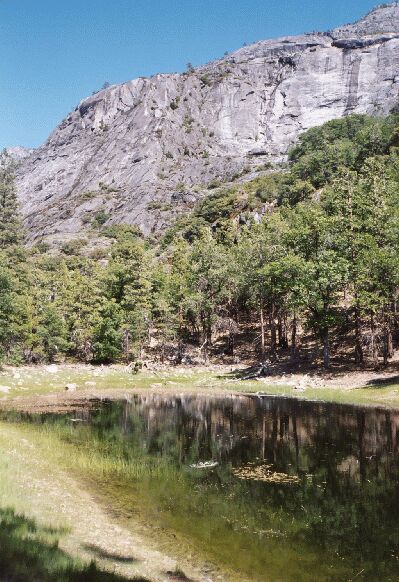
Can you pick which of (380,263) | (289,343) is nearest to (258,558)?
(380,263)

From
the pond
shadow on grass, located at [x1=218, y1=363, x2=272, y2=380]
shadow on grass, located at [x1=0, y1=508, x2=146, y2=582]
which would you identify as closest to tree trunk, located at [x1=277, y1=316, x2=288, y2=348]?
shadow on grass, located at [x1=218, y1=363, x2=272, y2=380]

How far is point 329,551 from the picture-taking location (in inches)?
532

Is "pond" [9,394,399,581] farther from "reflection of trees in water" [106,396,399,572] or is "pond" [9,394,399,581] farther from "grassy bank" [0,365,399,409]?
"grassy bank" [0,365,399,409]

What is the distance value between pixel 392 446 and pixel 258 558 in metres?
15.9

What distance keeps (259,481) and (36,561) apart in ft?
38.5

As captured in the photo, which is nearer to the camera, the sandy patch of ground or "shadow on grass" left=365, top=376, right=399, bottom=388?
the sandy patch of ground

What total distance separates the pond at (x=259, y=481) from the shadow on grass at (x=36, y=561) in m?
3.53

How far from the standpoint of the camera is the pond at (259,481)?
13.3 metres

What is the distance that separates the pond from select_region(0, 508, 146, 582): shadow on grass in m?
3.53

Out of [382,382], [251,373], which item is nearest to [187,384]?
[251,373]

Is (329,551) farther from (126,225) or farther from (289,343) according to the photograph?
(126,225)

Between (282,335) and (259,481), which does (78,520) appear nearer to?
(259,481)

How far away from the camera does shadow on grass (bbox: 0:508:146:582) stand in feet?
31.3

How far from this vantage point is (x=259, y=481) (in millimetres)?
20094
